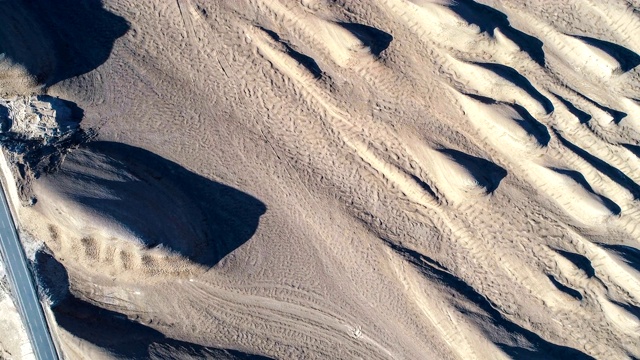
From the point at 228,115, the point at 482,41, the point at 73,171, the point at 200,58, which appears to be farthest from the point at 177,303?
the point at 482,41

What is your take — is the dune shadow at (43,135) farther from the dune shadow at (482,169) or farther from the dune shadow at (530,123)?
the dune shadow at (530,123)

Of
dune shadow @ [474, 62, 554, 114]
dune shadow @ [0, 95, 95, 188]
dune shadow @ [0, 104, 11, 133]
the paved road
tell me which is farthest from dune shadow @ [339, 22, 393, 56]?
the paved road

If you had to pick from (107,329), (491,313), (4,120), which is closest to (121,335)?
(107,329)

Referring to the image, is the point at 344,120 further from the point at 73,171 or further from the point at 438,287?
the point at 73,171

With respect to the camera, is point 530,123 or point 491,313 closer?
point 530,123

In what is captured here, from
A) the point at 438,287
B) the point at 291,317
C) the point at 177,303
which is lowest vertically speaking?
the point at 177,303

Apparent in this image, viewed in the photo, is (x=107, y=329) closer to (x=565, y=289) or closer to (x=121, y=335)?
(x=121, y=335)
